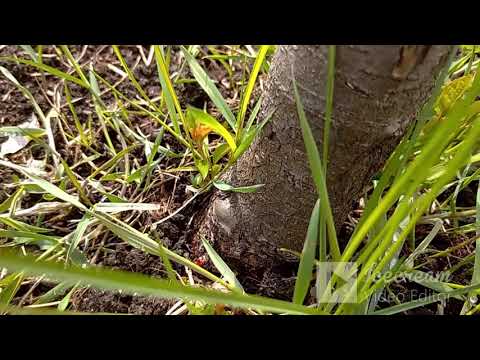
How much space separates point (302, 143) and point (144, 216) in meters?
0.36

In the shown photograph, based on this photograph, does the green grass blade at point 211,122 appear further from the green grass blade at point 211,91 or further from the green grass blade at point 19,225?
the green grass blade at point 19,225

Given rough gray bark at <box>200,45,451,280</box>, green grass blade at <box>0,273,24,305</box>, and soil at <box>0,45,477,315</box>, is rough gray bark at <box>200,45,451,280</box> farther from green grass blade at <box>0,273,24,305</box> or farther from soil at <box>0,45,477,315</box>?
green grass blade at <box>0,273,24,305</box>

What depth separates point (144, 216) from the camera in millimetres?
846

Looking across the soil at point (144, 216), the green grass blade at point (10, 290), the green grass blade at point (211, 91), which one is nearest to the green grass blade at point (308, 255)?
the soil at point (144, 216)

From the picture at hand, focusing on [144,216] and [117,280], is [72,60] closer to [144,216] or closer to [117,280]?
[144,216]

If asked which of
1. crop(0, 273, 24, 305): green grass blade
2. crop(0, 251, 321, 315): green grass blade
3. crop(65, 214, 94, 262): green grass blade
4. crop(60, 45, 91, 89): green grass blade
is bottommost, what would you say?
crop(0, 273, 24, 305): green grass blade

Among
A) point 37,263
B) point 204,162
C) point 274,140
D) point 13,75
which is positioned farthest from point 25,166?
point 37,263

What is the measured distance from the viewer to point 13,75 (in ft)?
3.33

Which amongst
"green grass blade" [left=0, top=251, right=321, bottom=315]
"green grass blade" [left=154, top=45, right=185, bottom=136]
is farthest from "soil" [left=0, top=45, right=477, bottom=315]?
"green grass blade" [left=0, top=251, right=321, bottom=315]

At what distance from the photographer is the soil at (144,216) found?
0.75m

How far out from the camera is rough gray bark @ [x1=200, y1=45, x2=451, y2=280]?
48 centimetres

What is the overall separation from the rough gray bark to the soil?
0.15 ft

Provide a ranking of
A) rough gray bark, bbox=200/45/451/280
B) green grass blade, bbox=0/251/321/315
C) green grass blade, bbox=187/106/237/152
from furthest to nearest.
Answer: green grass blade, bbox=187/106/237/152
rough gray bark, bbox=200/45/451/280
green grass blade, bbox=0/251/321/315

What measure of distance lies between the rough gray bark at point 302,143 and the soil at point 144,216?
1.8 inches
